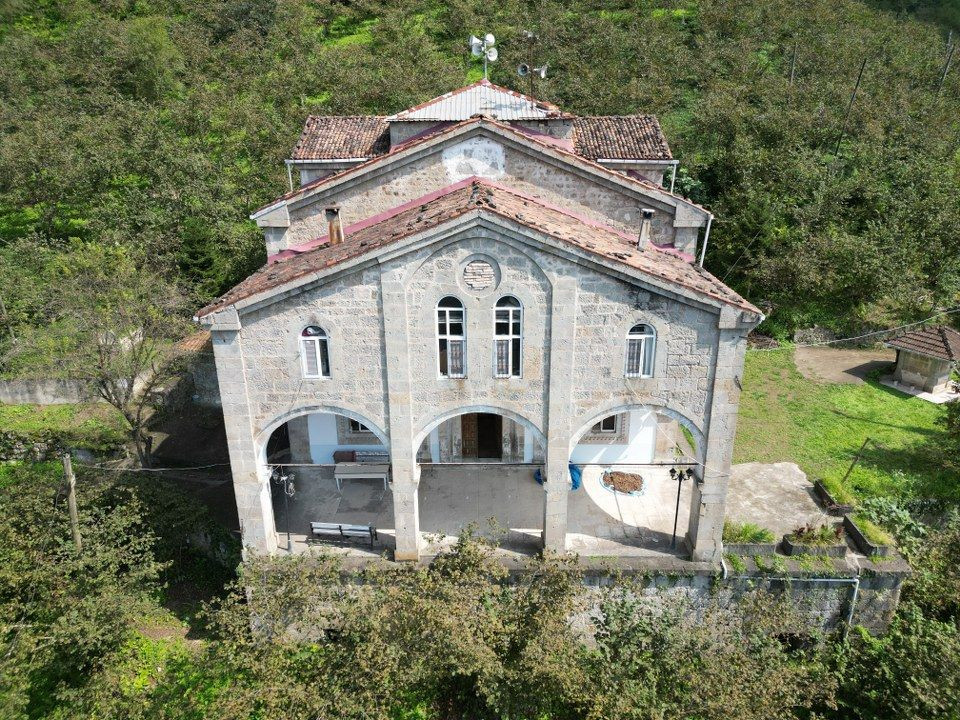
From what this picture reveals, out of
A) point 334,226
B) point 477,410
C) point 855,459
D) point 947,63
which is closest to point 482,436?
point 477,410

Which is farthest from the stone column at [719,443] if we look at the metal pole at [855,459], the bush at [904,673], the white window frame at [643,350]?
the metal pole at [855,459]

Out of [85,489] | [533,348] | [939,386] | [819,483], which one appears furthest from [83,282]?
[939,386]

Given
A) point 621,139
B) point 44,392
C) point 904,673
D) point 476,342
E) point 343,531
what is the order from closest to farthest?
point 904,673
point 476,342
point 343,531
point 621,139
point 44,392

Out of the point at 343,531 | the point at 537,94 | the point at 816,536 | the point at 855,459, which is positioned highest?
the point at 537,94

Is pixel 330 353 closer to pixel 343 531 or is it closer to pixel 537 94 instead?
pixel 343 531

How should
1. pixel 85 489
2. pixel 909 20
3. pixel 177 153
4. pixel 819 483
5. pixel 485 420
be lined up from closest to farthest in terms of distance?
pixel 85 489 → pixel 819 483 → pixel 485 420 → pixel 177 153 → pixel 909 20

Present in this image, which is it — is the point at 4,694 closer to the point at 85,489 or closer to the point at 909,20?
the point at 85,489
